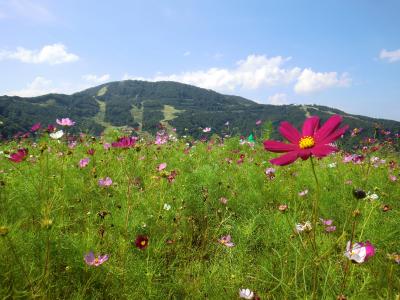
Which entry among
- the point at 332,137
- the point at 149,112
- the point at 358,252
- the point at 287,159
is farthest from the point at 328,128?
the point at 149,112

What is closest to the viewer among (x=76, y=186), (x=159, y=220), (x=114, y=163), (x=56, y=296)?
(x=56, y=296)

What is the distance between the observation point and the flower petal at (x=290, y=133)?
1497 mm

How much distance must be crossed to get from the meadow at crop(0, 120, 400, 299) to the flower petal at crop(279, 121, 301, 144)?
0.32m

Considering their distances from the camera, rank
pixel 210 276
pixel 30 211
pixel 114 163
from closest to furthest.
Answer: pixel 210 276 < pixel 30 211 < pixel 114 163

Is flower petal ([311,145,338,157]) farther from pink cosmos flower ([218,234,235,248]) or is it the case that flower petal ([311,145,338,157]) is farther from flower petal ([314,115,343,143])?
pink cosmos flower ([218,234,235,248])

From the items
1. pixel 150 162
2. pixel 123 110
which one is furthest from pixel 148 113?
pixel 150 162

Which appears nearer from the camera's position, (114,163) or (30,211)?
(30,211)

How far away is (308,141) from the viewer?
4.59 ft

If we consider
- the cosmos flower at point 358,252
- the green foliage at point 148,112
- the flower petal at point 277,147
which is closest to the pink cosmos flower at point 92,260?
the flower petal at point 277,147

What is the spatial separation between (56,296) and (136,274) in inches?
17.1

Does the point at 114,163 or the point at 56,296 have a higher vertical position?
the point at 114,163

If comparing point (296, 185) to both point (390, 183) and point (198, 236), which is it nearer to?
point (390, 183)

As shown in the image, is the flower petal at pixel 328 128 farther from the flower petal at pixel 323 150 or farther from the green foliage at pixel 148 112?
the green foliage at pixel 148 112

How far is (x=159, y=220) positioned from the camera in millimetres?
2783
